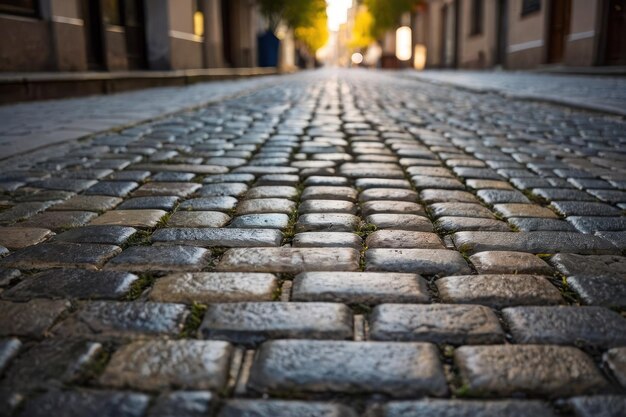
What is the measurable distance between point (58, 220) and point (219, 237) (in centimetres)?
69

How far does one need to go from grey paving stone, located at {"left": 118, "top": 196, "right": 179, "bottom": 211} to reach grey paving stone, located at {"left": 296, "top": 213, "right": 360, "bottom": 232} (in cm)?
60

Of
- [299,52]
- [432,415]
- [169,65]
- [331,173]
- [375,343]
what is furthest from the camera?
[299,52]

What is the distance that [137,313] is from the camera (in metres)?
1.38

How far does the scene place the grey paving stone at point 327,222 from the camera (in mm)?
2119

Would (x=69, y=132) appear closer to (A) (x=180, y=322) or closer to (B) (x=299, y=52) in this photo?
(A) (x=180, y=322)

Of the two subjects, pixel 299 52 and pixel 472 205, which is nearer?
pixel 472 205

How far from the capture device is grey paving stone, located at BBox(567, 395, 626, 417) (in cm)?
101

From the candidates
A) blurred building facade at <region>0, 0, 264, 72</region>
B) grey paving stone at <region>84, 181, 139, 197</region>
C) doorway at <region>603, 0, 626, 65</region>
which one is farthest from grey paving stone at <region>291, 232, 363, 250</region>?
doorway at <region>603, 0, 626, 65</region>

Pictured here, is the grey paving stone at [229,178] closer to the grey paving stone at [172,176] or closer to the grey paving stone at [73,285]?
the grey paving stone at [172,176]

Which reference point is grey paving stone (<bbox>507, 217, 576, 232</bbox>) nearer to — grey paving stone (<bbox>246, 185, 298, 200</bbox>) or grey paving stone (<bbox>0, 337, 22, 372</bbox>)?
grey paving stone (<bbox>246, 185, 298, 200</bbox>)

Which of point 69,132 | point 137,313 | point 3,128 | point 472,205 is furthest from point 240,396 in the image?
point 3,128

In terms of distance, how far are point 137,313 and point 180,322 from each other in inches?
4.6

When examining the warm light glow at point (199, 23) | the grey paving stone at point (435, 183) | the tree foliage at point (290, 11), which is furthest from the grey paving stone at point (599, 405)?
the tree foliage at point (290, 11)

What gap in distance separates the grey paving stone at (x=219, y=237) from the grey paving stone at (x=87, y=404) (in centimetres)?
90
